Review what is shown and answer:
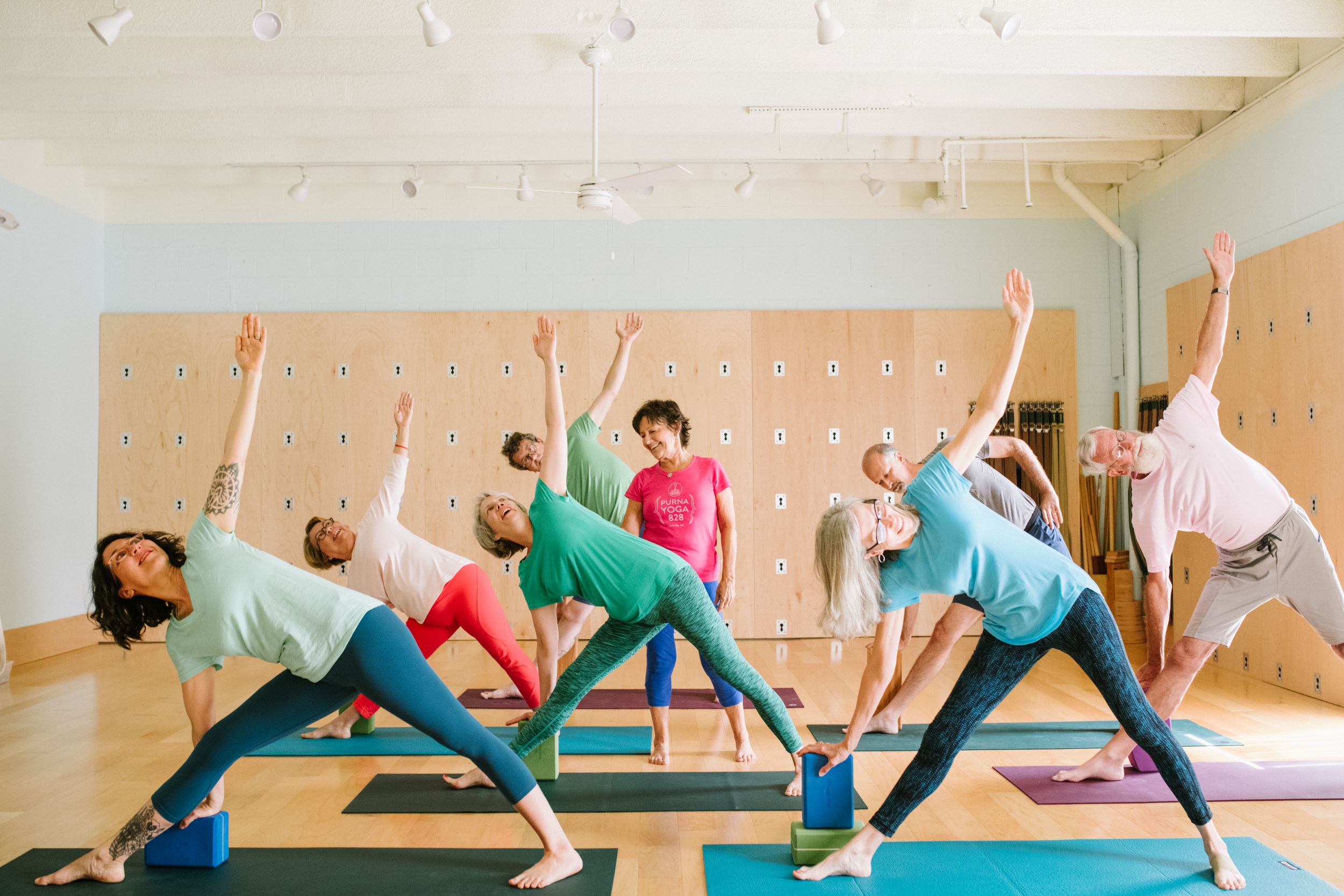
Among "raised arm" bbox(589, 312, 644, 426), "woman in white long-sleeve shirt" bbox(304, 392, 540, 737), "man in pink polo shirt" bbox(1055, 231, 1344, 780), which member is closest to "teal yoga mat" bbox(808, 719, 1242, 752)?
"man in pink polo shirt" bbox(1055, 231, 1344, 780)

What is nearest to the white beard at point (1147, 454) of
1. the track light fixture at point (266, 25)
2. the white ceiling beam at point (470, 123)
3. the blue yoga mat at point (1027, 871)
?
the blue yoga mat at point (1027, 871)

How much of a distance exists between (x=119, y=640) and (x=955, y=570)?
225cm

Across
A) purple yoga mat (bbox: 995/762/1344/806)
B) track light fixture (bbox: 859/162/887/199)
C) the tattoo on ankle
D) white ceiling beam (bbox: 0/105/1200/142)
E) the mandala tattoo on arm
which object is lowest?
purple yoga mat (bbox: 995/762/1344/806)

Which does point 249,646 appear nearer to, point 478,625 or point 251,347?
point 251,347

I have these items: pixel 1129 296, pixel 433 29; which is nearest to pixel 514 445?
pixel 433 29

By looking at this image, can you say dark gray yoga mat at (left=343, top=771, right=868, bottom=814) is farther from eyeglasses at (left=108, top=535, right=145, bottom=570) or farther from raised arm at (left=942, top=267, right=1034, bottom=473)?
raised arm at (left=942, top=267, right=1034, bottom=473)

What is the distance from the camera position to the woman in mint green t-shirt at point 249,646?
2480 mm

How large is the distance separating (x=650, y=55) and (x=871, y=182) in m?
2.41

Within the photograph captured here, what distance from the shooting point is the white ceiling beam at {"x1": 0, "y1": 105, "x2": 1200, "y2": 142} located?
20.6ft

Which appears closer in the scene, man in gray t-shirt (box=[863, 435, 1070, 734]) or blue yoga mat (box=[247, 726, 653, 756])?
man in gray t-shirt (box=[863, 435, 1070, 734])

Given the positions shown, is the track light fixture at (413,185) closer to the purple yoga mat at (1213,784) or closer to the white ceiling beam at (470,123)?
the white ceiling beam at (470,123)

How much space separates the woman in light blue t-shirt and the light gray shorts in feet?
3.30

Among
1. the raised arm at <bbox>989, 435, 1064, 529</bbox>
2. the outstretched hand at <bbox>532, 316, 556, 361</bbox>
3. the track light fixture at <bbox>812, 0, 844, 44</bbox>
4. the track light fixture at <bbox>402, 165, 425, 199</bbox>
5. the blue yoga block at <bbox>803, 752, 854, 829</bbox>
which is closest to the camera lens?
the blue yoga block at <bbox>803, 752, 854, 829</bbox>

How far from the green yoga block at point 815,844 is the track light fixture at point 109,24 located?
4176 millimetres
